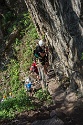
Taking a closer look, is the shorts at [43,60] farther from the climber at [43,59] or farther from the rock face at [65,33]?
the rock face at [65,33]

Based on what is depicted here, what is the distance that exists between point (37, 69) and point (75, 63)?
4.20 metres

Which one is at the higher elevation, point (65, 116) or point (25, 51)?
point (25, 51)

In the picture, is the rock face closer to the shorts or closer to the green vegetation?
the shorts

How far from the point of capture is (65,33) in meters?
10.1

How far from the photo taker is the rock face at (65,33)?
9.32 m

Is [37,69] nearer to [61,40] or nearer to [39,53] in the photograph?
[39,53]

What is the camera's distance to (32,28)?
18703 mm

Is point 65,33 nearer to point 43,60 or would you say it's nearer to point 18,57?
point 43,60

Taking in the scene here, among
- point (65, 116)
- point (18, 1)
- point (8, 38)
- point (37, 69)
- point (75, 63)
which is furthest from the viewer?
point (18, 1)

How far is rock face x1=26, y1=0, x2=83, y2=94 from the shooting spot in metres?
9.32

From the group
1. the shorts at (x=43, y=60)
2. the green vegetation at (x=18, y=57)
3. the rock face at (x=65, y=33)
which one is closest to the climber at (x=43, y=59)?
the shorts at (x=43, y=60)

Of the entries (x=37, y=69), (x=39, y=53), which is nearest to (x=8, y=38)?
(x=37, y=69)

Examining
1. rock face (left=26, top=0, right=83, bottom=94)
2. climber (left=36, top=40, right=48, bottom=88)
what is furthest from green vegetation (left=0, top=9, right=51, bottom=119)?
rock face (left=26, top=0, right=83, bottom=94)

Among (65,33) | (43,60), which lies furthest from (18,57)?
(65,33)
